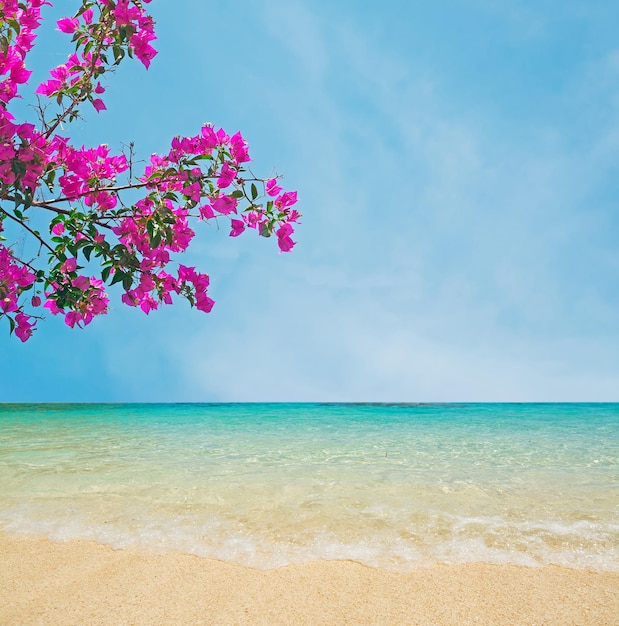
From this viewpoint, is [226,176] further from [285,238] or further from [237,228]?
[285,238]

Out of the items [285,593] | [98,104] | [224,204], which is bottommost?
[285,593]

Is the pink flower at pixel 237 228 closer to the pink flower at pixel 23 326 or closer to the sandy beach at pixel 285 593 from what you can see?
the pink flower at pixel 23 326

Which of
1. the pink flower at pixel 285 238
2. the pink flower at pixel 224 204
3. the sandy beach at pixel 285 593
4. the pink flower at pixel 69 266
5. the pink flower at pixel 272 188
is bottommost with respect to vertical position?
the sandy beach at pixel 285 593

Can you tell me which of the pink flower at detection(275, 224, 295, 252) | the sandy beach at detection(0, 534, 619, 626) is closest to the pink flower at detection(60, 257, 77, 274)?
the pink flower at detection(275, 224, 295, 252)

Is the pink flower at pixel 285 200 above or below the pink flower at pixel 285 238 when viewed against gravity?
above

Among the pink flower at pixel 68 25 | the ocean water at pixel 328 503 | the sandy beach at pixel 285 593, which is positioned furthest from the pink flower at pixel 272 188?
the ocean water at pixel 328 503

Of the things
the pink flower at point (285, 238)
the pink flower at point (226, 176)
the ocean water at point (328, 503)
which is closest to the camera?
the pink flower at point (226, 176)

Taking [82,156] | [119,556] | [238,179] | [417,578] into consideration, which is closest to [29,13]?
[82,156]

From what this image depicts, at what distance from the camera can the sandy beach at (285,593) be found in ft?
7.82

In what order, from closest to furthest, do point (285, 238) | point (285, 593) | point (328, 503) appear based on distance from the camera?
point (285, 238) → point (285, 593) → point (328, 503)

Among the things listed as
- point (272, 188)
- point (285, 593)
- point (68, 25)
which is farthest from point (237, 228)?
point (285, 593)

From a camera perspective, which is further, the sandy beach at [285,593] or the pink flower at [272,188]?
the sandy beach at [285,593]

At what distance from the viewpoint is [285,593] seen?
2.65 m

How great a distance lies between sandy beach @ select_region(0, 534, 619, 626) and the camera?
238cm
